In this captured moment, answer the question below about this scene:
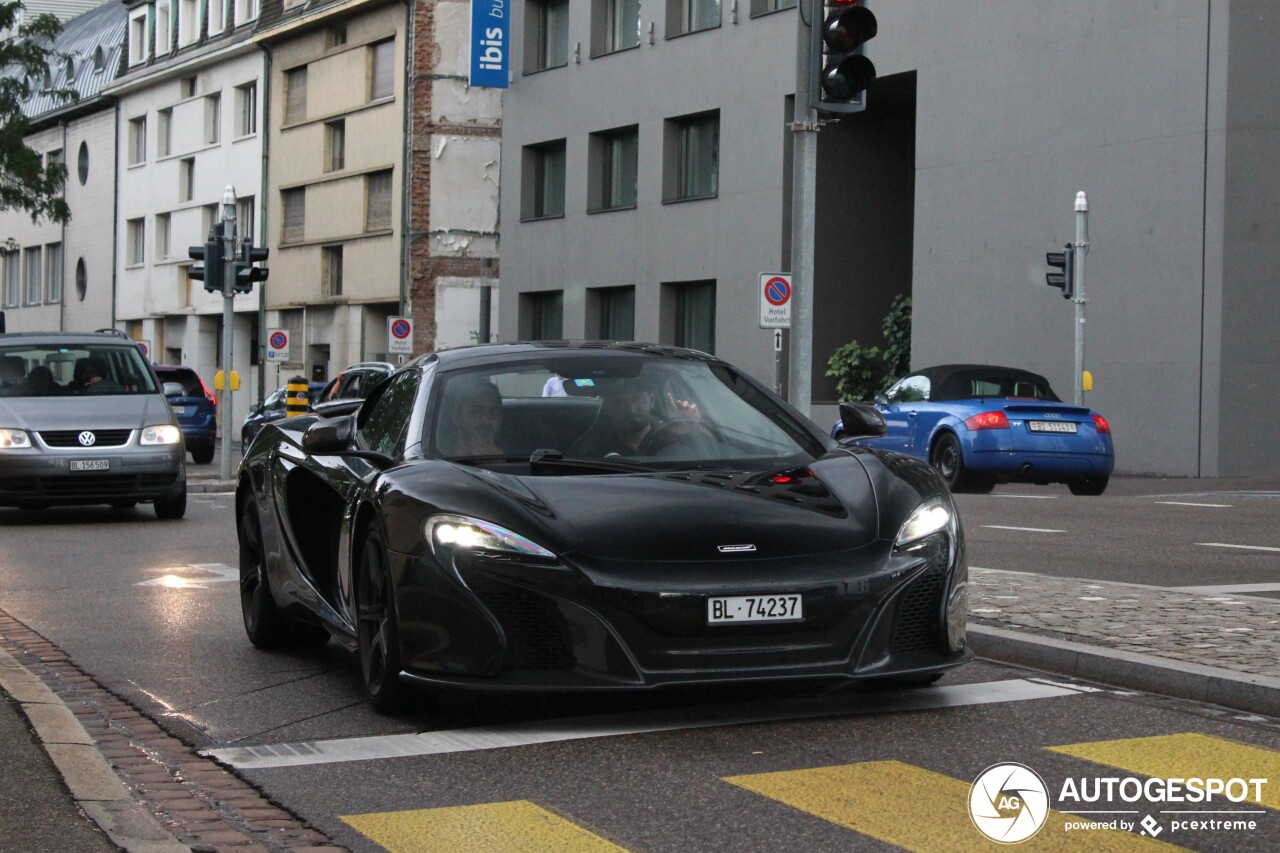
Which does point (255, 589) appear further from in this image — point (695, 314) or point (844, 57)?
point (695, 314)

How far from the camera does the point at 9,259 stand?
251 feet

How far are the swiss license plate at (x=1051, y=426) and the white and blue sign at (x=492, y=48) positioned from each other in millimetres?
24995

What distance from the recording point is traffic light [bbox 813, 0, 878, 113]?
11.7m

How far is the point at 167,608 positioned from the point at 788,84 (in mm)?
26443

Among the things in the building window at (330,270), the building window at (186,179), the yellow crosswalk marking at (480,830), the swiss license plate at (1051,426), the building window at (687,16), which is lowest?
the yellow crosswalk marking at (480,830)

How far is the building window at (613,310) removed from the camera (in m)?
41.0

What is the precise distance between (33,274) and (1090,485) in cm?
5866

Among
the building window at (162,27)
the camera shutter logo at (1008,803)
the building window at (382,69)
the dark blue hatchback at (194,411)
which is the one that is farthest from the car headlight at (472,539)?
the building window at (162,27)

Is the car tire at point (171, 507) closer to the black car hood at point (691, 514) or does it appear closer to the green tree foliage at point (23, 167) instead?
the black car hood at point (691, 514)

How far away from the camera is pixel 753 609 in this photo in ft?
20.2

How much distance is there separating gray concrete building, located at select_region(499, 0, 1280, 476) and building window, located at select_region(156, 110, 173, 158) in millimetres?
20311

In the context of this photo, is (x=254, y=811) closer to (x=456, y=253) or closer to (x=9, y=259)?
(x=456, y=253)

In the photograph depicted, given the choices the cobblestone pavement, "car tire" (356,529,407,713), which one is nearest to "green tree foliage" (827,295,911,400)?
the cobblestone pavement

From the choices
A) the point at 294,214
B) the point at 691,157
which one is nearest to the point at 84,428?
the point at 691,157
